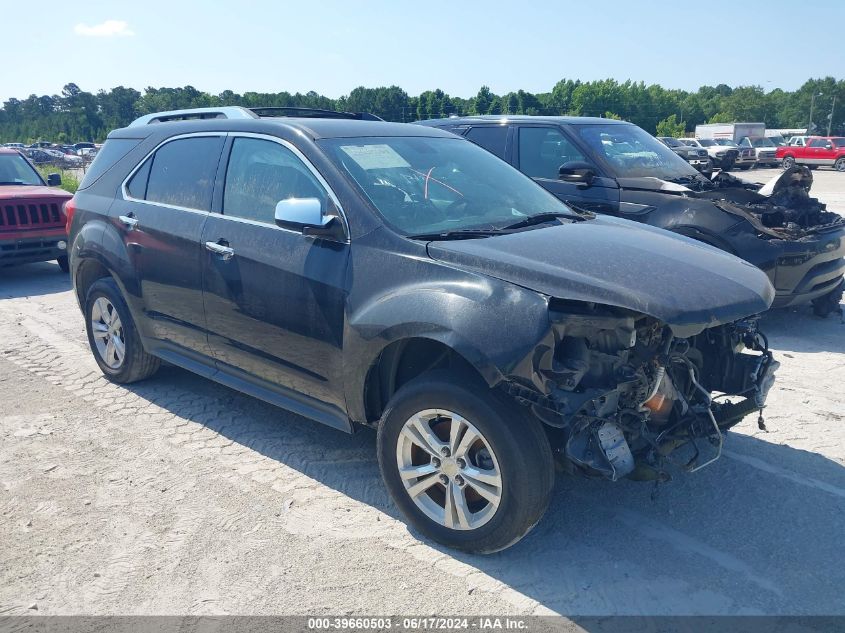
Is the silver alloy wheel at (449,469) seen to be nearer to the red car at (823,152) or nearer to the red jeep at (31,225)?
the red jeep at (31,225)

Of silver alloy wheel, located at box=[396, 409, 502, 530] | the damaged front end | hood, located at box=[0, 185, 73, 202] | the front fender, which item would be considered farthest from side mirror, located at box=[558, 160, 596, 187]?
hood, located at box=[0, 185, 73, 202]

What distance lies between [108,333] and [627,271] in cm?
398

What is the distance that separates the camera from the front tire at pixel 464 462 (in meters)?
3.00

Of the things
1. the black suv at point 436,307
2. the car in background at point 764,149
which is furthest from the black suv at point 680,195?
the car in background at point 764,149

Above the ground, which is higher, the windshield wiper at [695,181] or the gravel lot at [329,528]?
the windshield wiper at [695,181]

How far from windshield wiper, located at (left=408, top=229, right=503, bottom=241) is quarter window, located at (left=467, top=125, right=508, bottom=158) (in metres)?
→ 4.34

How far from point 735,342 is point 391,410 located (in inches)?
73.6

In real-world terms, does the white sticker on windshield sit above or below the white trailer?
above

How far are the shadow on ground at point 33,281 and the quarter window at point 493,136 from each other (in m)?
5.61

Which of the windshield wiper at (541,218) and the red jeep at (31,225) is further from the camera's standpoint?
the red jeep at (31,225)

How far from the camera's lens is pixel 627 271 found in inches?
127

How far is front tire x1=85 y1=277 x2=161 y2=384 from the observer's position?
17.2ft

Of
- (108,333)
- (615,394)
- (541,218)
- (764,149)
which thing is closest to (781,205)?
(541,218)

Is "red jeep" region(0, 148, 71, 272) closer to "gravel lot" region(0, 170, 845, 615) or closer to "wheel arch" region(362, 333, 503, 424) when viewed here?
"gravel lot" region(0, 170, 845, 615)
